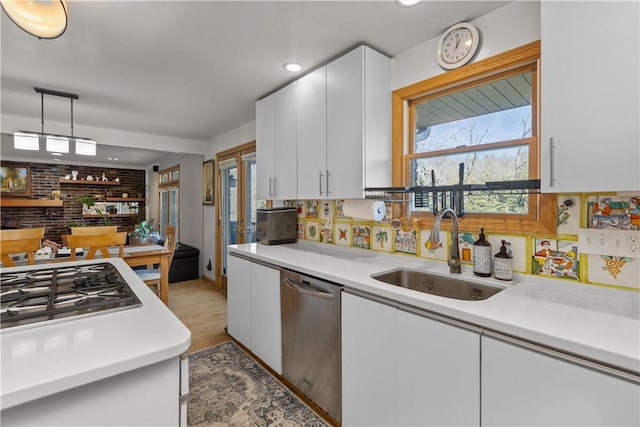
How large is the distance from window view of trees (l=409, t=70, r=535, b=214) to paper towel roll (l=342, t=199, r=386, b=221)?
32cm

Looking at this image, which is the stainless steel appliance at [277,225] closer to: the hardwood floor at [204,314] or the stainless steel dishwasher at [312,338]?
the stainless steel dishwasher at [312,338]

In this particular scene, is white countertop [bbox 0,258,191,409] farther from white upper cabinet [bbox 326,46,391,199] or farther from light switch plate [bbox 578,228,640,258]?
light switch plate [bbox 578,228,640,258]

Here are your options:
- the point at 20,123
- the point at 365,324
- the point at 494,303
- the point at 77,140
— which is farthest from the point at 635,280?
the point at 20,123

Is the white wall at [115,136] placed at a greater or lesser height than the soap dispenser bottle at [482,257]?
greater

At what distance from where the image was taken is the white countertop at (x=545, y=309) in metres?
0.89

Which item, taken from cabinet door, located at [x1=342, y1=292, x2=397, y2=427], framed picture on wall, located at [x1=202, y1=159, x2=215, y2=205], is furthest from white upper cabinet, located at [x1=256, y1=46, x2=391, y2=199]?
framed picture on wall, located at [x1=202, y1=159, x2=215, y2=205]

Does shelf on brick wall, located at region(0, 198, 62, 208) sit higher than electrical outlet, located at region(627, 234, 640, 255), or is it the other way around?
shelf on brick wall, located at region(0, 198, 62, 208)

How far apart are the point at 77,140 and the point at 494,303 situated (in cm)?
367

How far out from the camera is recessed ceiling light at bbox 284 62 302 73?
2.25 m

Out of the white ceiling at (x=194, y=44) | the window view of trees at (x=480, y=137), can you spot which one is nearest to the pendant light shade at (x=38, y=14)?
the white ceiling at (x=194, y=44)

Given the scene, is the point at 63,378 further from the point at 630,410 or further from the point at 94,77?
the point at 94,77

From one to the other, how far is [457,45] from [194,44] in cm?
163

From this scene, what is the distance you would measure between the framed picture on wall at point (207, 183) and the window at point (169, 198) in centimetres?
135

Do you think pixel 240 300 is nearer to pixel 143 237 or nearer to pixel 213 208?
pixel 213 208
